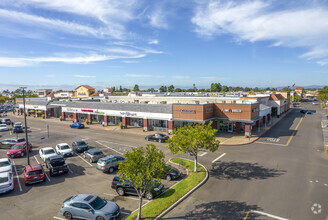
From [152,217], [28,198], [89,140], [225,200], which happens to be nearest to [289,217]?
[225,200]

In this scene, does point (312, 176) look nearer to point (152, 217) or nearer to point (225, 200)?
point (225, 200)

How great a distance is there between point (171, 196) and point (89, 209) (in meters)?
6.70

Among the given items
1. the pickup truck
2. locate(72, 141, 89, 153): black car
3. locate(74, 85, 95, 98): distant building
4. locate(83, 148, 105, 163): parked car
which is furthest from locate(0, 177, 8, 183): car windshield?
locate(74, 85, 95, 98): distant building

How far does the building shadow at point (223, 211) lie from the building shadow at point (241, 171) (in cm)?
520

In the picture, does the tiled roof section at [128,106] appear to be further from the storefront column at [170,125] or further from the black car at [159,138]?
the black car at [159,138]

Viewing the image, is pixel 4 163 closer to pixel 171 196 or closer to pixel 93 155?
pixel 93 155

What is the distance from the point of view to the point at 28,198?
17750 mm

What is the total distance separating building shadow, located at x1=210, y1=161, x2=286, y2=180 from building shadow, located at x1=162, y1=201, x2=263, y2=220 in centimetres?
520

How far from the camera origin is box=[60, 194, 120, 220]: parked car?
13.9 meters

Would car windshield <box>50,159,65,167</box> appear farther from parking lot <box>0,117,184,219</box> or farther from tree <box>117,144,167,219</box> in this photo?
tree <box>117,144,167,219</box>

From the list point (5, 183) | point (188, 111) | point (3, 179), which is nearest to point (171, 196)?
point (5, 183)

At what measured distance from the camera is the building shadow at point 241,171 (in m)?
21.3

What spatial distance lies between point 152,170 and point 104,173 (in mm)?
11595

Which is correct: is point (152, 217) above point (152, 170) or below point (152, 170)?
below
